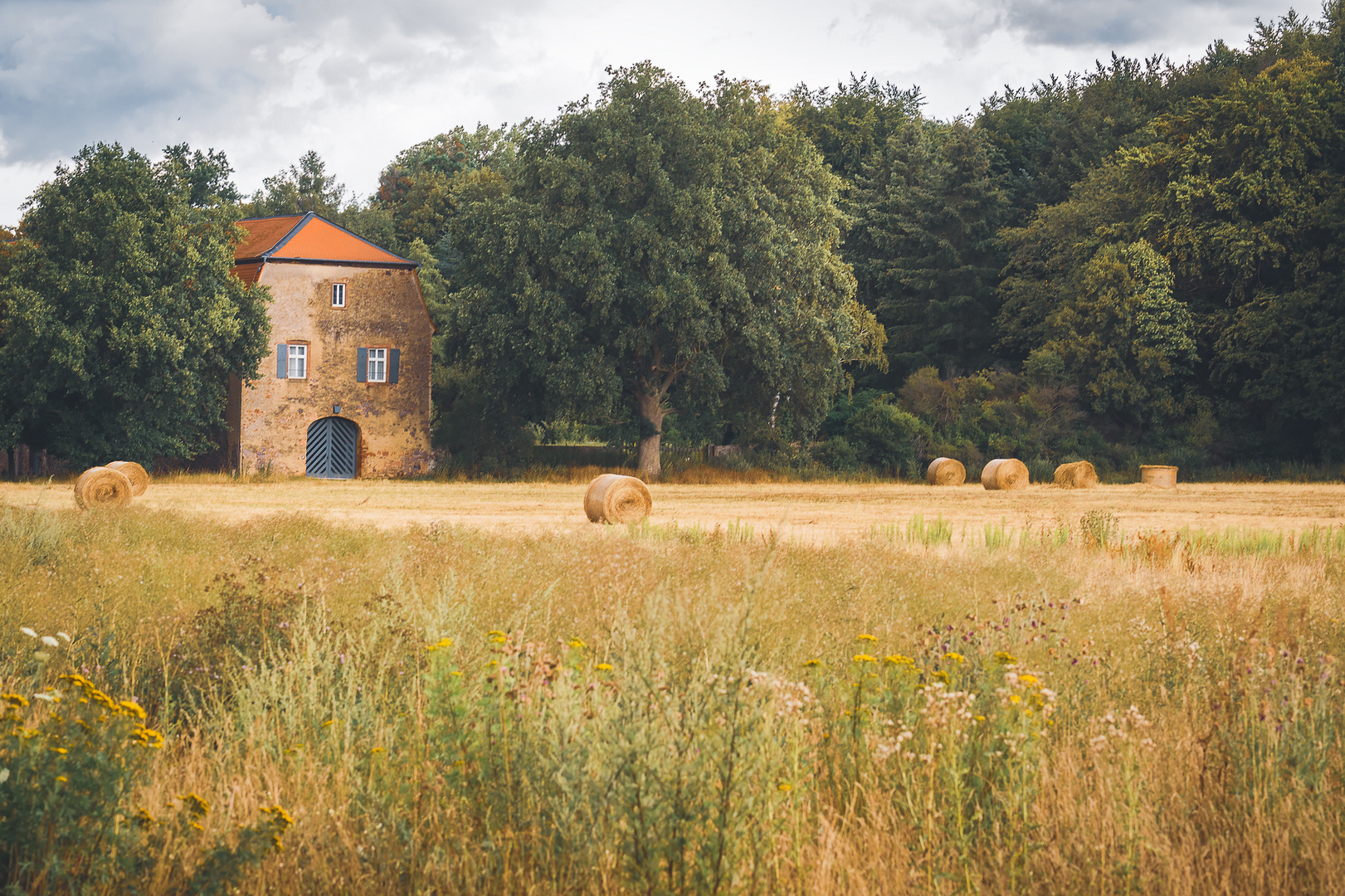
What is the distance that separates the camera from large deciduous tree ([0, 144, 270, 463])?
30.0 metres

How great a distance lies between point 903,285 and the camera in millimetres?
47219

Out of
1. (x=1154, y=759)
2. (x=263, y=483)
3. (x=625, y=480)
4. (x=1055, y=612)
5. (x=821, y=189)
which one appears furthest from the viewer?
(x=821, y=189)

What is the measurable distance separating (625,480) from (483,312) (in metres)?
15.8

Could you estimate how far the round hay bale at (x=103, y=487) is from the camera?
22422 millimetres

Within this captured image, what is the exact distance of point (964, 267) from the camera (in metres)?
44.7

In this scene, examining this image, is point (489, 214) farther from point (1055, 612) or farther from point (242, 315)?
point (1055, 612)

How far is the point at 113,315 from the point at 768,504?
1949 centimetres

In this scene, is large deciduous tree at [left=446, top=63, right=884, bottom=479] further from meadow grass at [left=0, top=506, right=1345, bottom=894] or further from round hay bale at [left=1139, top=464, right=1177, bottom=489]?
meadow grass at [left=0, top=506, right=1345, bottom=894]

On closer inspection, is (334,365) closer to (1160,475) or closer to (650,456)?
(650,456)

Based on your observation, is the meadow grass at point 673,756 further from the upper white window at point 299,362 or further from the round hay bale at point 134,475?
the upper white window at point 299,362

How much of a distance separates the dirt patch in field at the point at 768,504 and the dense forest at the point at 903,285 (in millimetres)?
4216

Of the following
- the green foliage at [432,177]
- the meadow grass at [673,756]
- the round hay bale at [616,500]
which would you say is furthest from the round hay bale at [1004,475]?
the green foliage at [432,177]

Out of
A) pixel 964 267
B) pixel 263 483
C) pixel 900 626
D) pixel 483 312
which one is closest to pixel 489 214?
pixel 483 312

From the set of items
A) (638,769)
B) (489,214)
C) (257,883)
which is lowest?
(257,883)
